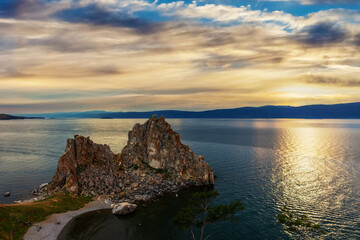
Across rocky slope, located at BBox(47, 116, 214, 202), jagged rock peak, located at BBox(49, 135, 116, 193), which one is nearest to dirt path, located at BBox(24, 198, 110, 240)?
rocky slope, located at BBox(47, 116, 214, 202)

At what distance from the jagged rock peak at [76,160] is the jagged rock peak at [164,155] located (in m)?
7.32

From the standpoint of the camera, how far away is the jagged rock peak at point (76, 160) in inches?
2704

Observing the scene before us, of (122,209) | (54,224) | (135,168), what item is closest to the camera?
(54,224)

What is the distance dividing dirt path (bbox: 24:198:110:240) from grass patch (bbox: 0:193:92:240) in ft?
4.10

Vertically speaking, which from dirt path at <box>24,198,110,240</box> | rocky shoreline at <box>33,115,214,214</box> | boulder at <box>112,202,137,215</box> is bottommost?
dirt path at <box>24,198,110,240</box>

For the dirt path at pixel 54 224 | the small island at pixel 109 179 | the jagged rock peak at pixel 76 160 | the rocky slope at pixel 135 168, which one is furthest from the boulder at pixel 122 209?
the jagged rock peak at pixel 76 160

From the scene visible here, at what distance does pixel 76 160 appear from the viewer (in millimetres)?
74938

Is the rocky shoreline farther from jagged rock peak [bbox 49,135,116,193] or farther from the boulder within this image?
the boulder

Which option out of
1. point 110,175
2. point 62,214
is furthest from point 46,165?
point 62,214

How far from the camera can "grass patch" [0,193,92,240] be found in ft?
148

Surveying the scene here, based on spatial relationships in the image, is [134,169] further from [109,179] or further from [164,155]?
[164,155]

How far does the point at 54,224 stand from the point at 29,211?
7.42 m

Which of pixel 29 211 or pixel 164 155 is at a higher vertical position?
pixel 164 155

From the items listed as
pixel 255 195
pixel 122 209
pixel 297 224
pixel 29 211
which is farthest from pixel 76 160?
pixel 297 224
